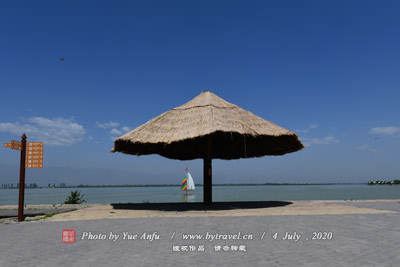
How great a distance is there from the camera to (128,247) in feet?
20.4

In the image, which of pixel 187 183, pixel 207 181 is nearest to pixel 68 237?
pixel 207 181

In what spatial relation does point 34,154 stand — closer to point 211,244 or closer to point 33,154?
point 33,154

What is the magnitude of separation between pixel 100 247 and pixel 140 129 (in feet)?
30.2

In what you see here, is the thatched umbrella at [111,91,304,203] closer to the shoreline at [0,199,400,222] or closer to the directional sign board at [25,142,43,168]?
the shoreline at [0,199,400,222]

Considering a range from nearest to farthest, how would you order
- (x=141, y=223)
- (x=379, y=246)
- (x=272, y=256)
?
1. (x=272, y=256)
2. (x=379, y=246)
3. (x=141, y=223)

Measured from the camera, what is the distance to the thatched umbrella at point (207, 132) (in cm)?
1363

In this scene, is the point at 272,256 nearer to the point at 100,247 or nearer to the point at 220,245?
the point at 220,245

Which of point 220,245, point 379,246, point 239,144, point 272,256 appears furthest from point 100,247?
point 239,144

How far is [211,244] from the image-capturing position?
639 cm

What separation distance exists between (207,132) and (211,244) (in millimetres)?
6907

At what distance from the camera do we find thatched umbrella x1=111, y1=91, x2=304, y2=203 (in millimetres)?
13633

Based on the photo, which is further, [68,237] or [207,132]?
[207,132]

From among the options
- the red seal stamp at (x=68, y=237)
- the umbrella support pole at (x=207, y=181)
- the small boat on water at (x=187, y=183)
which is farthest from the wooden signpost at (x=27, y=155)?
the small boat on water at (x=187, y=183)

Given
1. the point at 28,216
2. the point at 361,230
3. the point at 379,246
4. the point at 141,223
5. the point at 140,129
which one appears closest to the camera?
the point at 379,246
